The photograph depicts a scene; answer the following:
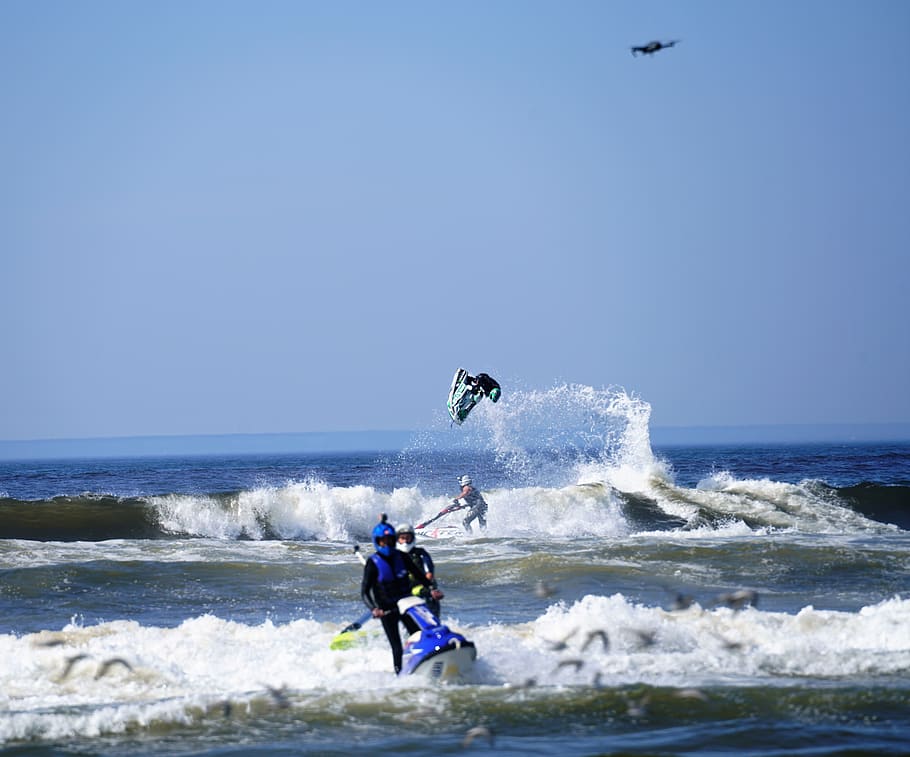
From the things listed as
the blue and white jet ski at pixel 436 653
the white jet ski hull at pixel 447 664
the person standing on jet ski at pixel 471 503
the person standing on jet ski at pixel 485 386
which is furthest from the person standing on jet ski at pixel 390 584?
the person standing on jet ski at pixel 471 503

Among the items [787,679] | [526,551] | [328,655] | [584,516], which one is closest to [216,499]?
[584,516]

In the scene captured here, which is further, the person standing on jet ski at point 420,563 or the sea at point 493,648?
the person standing on jet ski at point 420,563

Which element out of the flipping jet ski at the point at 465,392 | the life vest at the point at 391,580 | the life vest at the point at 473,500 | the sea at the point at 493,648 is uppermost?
the flipping jet ski at the point at 465,392

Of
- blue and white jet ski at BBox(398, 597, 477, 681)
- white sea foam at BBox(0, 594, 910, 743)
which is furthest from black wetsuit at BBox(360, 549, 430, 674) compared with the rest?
white sea foam at BBox(0, 594, 910, 743)

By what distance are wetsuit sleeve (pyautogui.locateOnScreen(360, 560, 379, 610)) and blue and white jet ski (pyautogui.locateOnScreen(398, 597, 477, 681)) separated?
47 cm

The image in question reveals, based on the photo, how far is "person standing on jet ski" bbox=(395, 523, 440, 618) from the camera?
11.8 meters

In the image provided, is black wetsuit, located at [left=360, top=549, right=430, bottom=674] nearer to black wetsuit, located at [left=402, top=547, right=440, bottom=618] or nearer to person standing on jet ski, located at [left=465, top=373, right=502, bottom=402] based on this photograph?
black wetsuit, located at [left=402, top=547, right=440, bottom=618]

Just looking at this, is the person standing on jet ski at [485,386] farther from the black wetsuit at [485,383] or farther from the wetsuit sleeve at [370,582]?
the wetsuit sleeve at [370,582]

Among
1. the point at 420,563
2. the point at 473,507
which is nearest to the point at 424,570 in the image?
the point at 420,563

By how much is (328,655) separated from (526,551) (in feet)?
35.8

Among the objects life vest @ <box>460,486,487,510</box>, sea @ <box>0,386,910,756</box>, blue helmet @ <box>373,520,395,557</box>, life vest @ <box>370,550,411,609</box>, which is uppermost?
blue helmet @ <box>373,520,395,557</box>

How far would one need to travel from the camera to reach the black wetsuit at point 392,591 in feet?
38.0

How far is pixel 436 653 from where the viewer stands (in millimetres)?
11203

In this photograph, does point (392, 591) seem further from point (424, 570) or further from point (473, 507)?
point (473, 507)
